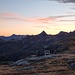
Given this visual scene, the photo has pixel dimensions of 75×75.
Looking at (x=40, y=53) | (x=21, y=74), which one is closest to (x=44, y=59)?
(x=40, y=53)

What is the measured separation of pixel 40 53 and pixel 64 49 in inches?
871

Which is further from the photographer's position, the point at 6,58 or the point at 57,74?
the point at 6,58

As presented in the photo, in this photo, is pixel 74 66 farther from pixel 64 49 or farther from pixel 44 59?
pixel 64 49

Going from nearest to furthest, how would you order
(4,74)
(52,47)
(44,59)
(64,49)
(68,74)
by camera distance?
(68,74)
(4,74)
(44,59)
(64,49)
(52,47)

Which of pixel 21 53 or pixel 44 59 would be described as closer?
pixel 44 59

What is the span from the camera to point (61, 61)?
97375 millimetres

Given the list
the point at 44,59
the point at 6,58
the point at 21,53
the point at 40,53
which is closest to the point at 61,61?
the point at 44,59

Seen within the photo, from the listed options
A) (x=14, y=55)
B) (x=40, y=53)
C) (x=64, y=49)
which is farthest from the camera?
(x=14, y=55)

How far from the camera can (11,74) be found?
76125mm

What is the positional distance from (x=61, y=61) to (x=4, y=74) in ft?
99.6

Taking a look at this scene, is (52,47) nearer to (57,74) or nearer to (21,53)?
(21,53)

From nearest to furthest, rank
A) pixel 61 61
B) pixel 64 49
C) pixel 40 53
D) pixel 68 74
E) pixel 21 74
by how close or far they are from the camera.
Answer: pixel 68 74, pixel 21 74, pixel 61 61, pixel 40 53, pixel 64 49

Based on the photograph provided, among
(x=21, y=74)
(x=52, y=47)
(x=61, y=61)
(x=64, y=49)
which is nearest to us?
(x=21, y=74)

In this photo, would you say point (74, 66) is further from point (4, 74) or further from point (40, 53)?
point (40, 53)
